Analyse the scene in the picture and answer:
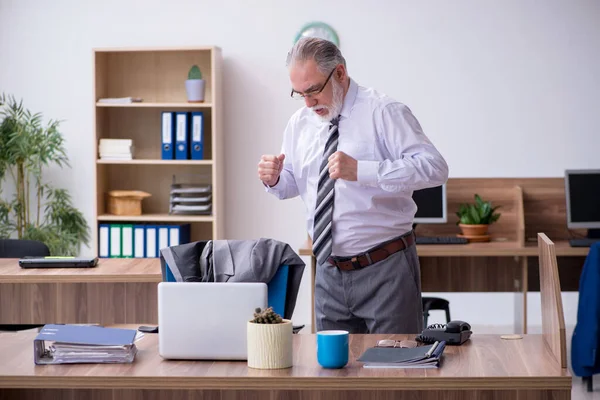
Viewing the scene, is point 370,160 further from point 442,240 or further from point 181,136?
point 181,136

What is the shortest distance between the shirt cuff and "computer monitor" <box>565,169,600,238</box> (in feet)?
8.71

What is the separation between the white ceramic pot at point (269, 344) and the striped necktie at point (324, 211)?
68 centimetres

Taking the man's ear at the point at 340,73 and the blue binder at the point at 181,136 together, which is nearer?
the man's ear at the point at 340,73

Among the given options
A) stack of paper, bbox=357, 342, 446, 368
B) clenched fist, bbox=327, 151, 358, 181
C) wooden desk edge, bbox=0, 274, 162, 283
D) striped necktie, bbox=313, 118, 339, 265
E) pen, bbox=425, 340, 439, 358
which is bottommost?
stack of paper, bbox=357, 342, 446, 368

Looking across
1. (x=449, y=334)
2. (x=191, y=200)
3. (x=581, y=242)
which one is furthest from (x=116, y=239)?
(x=449, y=334)

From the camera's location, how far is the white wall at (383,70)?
5754 millimetres

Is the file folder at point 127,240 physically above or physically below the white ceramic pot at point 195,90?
below

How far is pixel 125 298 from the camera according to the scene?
3.35 metres

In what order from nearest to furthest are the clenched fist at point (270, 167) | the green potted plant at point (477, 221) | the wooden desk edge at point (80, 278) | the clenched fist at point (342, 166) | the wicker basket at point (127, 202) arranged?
1. the clenched fist at point (342, 166)
2. the clenched fist at point (270, 167)
3. the wooden desk edge at point (80, 278)
4. the green potted plant at point (477, 221)
5. the wicker basket at point (127, 202)

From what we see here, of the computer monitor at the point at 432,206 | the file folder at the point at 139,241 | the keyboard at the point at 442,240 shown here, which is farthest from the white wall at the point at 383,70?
the keyboard at the point at 442,240

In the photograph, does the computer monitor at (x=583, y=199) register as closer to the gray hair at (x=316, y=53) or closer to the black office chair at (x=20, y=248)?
the gray hair at (x=316, y=53)

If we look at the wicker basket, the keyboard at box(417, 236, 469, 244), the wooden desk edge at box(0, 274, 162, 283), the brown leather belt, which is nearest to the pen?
the brown leather belt

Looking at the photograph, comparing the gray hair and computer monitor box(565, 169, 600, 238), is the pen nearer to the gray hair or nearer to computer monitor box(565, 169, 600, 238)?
the gray hair

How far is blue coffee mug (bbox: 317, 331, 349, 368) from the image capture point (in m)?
1.94
